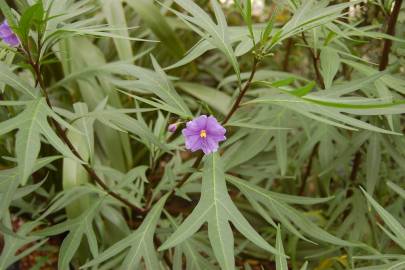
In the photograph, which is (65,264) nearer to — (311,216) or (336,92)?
(336,92)

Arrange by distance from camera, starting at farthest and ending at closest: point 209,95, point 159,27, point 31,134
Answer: point 209,95
point 159,27
point 31,134

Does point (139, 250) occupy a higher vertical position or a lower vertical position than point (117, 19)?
lower

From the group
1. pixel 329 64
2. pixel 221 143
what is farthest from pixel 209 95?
pixel 329 64

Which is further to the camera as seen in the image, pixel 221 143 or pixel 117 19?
pixel 117 19

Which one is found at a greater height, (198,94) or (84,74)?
(84,74)

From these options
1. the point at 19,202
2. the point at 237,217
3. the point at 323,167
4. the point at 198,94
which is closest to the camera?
the point at 237,217

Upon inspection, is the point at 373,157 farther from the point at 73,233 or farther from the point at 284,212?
the point at 73,233

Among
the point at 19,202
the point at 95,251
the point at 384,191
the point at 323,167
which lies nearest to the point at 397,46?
the point at 323,167

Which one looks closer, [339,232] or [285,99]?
[285,99]
